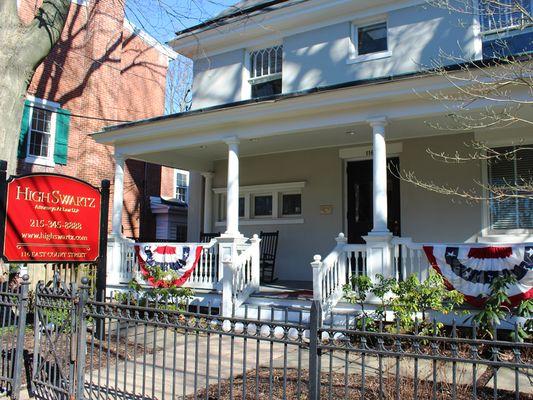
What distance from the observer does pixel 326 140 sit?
10586 millimetres

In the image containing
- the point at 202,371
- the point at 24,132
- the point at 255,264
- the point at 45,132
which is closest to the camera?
the point at 202,371

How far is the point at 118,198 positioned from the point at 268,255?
365 centimetres

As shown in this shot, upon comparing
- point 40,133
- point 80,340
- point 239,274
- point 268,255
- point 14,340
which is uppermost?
point 40,133

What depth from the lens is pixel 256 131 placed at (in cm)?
957

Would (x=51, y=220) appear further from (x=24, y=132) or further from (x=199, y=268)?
(x=24, y=132)

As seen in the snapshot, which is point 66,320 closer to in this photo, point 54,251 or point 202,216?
point 54,251

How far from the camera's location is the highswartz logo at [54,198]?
5.50 metres

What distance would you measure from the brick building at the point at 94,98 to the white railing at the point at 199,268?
17.9ft

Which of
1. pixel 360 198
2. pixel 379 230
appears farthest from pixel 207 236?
pixel 379 230

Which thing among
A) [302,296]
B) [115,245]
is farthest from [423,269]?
[115,245]

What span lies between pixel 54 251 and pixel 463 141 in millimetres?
7472

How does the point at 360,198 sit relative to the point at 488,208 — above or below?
above

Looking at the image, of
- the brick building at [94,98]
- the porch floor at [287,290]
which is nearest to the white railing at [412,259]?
the porch floor at [287,290]

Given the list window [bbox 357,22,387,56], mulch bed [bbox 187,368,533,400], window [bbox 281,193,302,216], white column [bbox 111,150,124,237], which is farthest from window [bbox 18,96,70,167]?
mulch bed [bbox 187,368,533,400]
